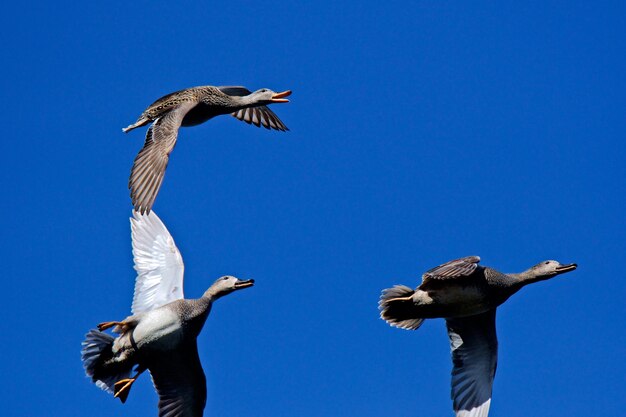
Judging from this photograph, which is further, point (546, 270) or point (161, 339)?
point (546, 270)

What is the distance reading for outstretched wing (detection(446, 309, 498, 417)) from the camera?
52.8 feet

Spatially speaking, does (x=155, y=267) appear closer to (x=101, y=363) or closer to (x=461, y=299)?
(x=101, y=363)

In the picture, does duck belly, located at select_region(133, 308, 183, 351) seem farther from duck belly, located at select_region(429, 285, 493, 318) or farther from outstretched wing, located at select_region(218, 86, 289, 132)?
outstretched wing, located at select_region(218, 86, 289, 132)

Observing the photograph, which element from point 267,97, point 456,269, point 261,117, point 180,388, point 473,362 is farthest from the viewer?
point 261,117

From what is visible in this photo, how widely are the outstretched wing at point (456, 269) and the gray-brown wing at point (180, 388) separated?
302 cm

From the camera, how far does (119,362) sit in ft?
49.3

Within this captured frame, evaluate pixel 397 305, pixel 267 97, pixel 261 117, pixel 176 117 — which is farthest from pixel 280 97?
pixel 397 305

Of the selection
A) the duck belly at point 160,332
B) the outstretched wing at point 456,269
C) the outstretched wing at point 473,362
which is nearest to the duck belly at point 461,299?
the outstretched wing at point 456,269

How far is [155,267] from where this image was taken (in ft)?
51.3

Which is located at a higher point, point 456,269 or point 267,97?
point 267,97

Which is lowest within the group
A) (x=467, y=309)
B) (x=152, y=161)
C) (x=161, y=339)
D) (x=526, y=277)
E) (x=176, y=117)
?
(x=161, y=339)

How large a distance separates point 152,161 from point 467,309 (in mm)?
Answer: 4235

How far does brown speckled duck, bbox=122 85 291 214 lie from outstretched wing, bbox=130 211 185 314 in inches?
35.8

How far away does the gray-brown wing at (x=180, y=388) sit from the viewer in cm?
1507
